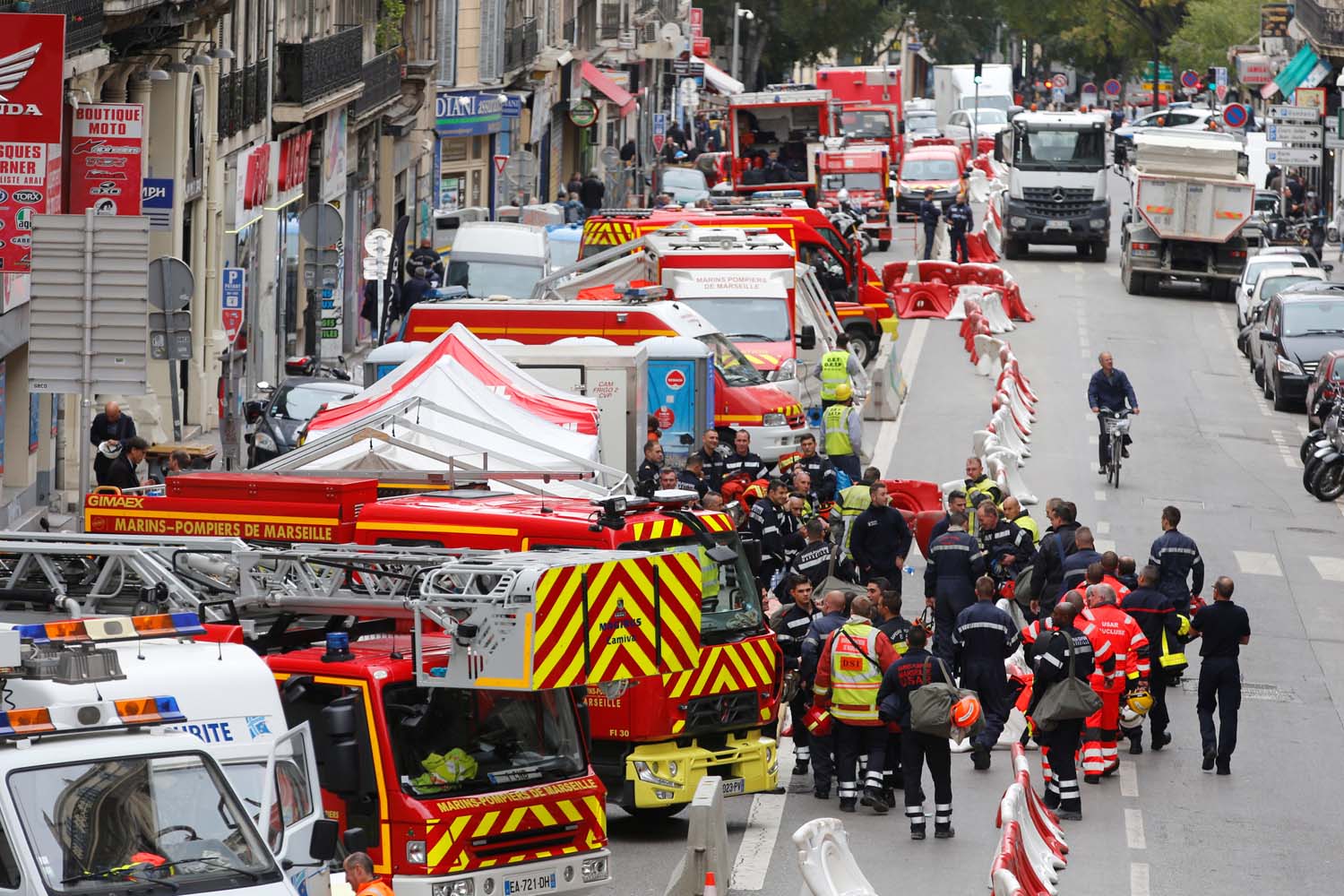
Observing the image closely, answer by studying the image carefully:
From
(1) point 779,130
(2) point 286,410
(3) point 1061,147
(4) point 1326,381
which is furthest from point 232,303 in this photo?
(1) point 779,130

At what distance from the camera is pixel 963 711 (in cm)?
1511

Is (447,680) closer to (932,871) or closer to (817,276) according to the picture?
(932,871)

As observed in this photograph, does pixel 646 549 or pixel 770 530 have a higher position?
pixel 646 549

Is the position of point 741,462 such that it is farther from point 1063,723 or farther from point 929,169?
point 929,169

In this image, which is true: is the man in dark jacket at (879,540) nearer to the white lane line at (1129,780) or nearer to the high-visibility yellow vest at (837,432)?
the white lane line at (1129,780)

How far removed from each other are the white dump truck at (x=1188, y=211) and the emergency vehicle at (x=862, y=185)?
827cm

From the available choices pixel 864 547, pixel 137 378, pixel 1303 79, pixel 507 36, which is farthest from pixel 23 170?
pixel 1303 79

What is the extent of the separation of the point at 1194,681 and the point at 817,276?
58.6 ft

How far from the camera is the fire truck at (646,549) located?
14.8 m

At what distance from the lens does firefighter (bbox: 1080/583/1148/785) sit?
1692cm

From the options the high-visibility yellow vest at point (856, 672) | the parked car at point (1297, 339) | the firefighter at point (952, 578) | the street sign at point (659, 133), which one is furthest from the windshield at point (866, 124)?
the high-visibility yellow vest at point (856, 672)

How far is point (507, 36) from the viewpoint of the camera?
191ft

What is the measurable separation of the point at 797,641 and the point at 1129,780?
2689mm

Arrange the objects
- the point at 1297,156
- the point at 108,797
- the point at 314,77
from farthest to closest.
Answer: the point at 1297,156, the point at 314,77, the point at 108,797
